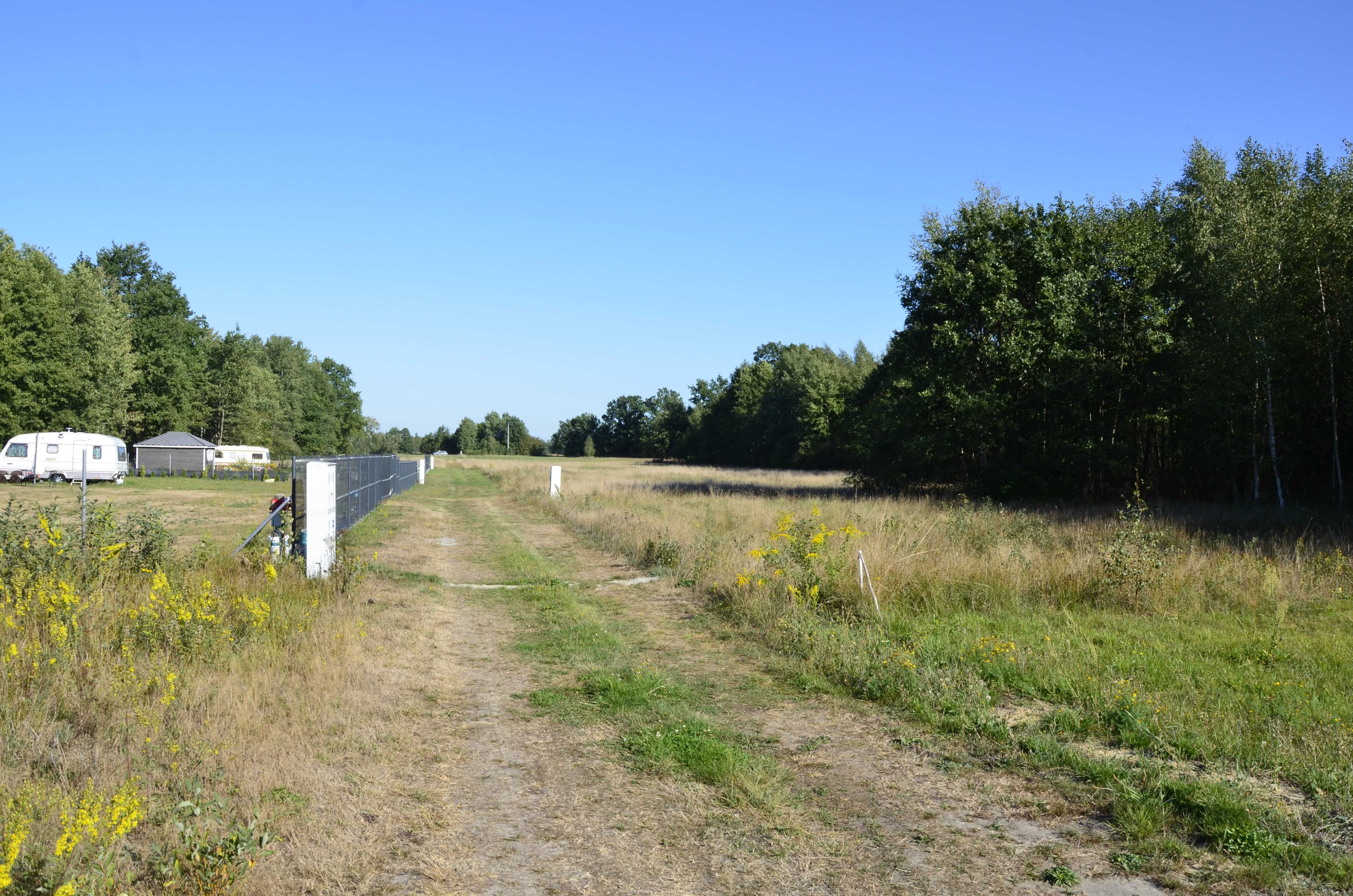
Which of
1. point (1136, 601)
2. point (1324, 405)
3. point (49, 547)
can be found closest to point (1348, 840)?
point (1136, 601)

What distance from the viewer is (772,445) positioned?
8369 cm

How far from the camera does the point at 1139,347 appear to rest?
82.8 feet

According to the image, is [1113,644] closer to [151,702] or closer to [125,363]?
[151,702]

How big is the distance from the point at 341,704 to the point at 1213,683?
667 cm

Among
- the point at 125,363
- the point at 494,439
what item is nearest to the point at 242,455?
the point at 125,363

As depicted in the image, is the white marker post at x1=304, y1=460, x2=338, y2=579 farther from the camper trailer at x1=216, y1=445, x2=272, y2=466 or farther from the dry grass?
the camper trailer at x1=216, y1=445, x2=272, y2=466

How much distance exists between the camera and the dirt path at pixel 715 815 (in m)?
3.83

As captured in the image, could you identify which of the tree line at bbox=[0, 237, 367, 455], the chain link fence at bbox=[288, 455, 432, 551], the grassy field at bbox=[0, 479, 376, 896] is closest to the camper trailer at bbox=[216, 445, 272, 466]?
the tree line at bbox=[0, 237, 367, 455]

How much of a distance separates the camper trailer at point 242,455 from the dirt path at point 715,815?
203ft

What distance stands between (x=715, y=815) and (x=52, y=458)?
1845 inches

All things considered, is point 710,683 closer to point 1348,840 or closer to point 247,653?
point 247,653

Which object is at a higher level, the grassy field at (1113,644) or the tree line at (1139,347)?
the tree line at (1139,347)

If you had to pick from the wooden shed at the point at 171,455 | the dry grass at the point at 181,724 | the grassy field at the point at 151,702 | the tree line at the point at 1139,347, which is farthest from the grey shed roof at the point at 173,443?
the dry grass at the point at 181,724

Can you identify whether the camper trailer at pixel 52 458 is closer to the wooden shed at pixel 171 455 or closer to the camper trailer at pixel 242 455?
the wooden shed at pixel 171 455
